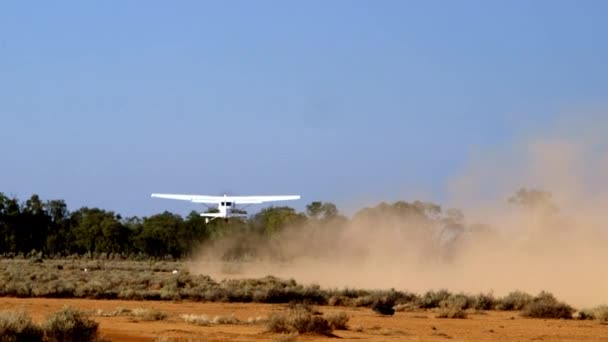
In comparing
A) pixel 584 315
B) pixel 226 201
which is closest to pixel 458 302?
pixel 584 315

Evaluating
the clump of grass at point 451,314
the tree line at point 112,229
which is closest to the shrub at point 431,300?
the clump of grass at point 451,314

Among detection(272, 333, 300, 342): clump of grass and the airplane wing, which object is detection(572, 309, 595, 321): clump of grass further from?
the airplane wing

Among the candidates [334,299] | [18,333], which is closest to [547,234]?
[334,299]

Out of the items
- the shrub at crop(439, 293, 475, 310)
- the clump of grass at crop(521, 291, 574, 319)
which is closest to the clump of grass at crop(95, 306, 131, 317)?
the shrub at crop(439, 293, 475, 310)

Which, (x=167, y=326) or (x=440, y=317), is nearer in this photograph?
(x=167, y=326)

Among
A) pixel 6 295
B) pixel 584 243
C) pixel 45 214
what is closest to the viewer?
pixel 6 295

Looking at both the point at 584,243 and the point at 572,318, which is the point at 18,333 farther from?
the point at 584,243

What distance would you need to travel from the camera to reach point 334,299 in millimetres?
53344

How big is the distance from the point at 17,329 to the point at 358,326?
46.3 ft

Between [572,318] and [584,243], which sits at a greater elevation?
[584,243]

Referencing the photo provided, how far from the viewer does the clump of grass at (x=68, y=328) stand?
2642cm

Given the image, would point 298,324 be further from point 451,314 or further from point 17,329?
point 451,314

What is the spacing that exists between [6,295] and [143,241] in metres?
75.7

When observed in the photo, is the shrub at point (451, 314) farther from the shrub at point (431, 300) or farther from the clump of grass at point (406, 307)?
the shrub at point (431, 300)
